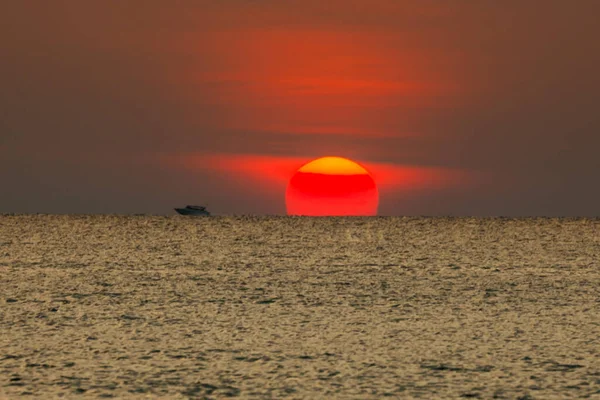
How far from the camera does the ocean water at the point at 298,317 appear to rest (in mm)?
6930

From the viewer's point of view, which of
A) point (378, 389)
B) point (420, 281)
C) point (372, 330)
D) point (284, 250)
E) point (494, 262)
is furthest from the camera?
point (284, 250)

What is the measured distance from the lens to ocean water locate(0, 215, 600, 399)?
6930 mm

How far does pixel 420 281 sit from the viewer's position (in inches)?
536

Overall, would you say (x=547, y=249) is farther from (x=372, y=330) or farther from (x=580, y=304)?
(x=372, y=330)

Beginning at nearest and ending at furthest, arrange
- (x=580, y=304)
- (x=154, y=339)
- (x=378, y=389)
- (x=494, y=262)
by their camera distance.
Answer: (x=378, y=389) < (x=154, y=339) < (x=580, y=304) < (x=494, y=262)

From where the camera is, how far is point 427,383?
688 cm

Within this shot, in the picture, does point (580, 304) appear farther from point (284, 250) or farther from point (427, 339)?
point (284, 250)

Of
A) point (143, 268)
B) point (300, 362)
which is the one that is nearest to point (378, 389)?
point (300, 362)

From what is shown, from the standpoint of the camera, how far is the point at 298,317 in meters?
10.1

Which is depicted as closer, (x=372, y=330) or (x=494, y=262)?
(x=372, y=330)

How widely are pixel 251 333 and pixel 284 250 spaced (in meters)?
9.63

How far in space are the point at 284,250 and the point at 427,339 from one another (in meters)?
9.98

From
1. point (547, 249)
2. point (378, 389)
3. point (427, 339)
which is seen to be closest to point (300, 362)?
point (378, 389)

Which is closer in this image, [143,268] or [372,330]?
[372,330]
